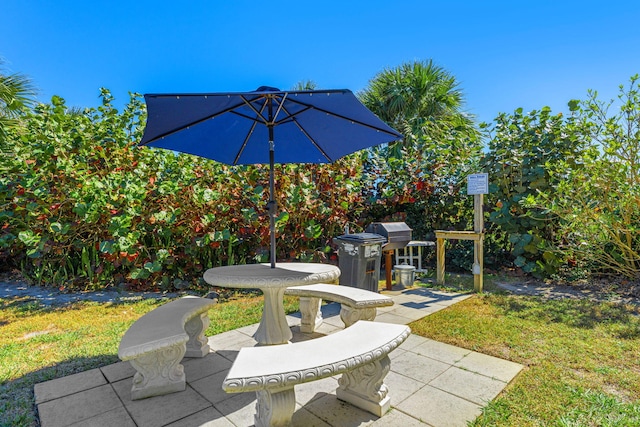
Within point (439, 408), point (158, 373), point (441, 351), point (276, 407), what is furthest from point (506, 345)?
point (158, 373)

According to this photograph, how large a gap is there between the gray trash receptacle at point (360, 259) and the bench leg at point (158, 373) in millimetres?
2287

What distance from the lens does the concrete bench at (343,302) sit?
2701mm

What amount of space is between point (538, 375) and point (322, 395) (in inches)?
61.2

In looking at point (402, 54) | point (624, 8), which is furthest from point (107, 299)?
point (402, 54)

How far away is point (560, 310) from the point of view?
388cm

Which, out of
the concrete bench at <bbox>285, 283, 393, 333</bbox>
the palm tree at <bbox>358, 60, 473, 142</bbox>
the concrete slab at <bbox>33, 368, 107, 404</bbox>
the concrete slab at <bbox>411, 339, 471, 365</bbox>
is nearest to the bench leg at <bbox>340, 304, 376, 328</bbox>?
the concrete bench at <bbox>285, 283, 393, 333</bbox>

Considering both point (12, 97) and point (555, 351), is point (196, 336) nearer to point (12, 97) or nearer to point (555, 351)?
point (555, 351)

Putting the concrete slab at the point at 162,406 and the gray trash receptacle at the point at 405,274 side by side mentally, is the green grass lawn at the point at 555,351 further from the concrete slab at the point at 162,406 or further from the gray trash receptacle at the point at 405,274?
the concrete slab at the point at 162,406

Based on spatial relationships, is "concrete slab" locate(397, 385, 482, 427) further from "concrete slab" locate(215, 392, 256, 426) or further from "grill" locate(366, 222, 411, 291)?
"grill" locate(366, 222, 411, 291)

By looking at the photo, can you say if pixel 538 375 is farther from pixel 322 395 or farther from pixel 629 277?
pixel 629 277

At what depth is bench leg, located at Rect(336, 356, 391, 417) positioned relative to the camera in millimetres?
1931

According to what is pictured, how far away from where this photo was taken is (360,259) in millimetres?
4035

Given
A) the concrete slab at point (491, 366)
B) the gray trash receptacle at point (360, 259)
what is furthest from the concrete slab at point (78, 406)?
the gray trash receptacle at point (360, 259)

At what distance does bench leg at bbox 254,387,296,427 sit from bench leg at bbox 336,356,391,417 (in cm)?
48
